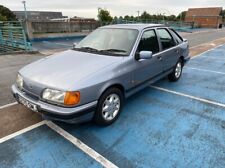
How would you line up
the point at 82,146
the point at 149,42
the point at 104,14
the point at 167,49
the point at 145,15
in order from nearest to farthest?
1. the point at 82,146
2. the point at 149,42
3. the point at 167,49
4. the point at 104,14
5. the point at 145,15

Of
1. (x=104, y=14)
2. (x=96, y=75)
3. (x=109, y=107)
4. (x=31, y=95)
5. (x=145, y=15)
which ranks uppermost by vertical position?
(x=145, y=15)

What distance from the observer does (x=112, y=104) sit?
10.5 ft

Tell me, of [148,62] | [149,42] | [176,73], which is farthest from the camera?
[176,73]

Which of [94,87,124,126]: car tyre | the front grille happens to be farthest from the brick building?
the front grille

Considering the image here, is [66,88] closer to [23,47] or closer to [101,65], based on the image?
[101,65]

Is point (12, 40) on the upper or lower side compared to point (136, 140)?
upper

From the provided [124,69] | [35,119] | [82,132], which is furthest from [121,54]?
[35,119]

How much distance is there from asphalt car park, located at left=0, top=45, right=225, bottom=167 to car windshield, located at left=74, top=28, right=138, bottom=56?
1.18 m

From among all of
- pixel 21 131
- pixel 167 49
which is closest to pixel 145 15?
pixel 167 49

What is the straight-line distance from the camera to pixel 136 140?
2.93 m

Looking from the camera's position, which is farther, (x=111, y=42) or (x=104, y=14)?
(x=104, y=14)

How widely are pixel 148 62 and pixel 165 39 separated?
1.13 meters

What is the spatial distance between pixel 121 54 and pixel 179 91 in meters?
2.21

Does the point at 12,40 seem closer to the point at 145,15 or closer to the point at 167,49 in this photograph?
the point at 167,49
